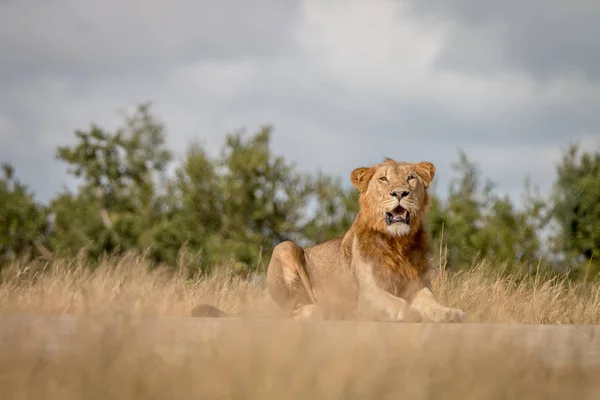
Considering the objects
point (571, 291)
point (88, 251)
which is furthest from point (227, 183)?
point (571, 291)

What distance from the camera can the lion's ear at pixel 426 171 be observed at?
7793mm

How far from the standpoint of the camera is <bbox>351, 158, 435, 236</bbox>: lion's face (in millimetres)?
7512

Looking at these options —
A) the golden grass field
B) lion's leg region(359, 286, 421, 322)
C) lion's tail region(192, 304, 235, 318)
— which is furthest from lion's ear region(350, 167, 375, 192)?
the golden grass field

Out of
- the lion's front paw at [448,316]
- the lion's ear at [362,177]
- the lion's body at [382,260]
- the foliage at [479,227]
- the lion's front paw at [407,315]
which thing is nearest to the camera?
the lion's front paw at [448,316]

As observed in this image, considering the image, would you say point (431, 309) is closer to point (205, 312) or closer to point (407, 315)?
point (407, 315)

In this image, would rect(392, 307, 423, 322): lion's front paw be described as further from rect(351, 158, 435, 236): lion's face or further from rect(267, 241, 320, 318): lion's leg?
rect(267, 241, 320, 318): lion's leg

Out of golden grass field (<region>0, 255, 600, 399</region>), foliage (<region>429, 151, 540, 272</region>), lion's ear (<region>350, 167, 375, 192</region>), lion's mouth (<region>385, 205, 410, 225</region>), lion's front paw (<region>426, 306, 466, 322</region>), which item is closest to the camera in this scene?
golden grass field (<region>0, 255, 600, 399</region>)

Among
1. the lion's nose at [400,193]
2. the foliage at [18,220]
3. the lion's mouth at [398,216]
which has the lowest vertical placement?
the foliage at [18,220]

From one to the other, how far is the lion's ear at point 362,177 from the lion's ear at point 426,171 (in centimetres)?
44

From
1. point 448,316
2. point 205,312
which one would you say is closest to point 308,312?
point 205,312

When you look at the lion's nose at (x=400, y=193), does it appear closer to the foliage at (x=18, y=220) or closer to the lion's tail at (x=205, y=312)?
the lion's tail at (x=205, y=312)

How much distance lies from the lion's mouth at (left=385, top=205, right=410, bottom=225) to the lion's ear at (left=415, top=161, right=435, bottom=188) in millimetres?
451

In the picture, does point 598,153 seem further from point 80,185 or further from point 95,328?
point 95,328

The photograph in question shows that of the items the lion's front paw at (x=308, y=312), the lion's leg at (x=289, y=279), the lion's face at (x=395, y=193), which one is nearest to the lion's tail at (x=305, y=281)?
the lion's leg at (x=289, y=279)
